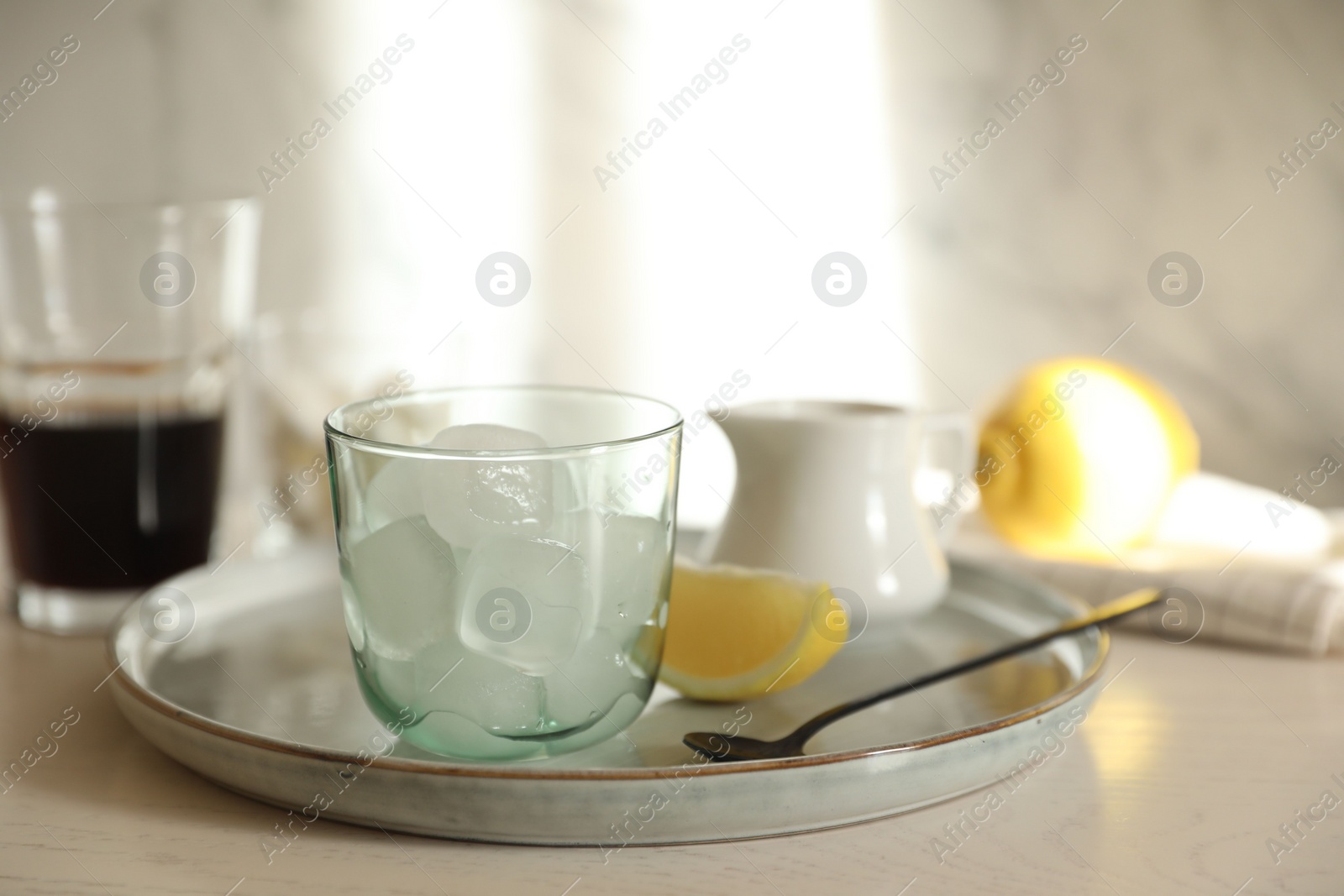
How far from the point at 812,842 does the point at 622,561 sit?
0.14 metres

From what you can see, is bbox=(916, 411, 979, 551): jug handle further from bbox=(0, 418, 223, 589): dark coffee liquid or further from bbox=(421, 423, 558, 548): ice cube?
bbox=(0, 418, 223, 589): dark coffee liquid

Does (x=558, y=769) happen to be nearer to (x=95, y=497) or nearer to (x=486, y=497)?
A: (x=486, y=497)

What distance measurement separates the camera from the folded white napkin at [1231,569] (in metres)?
0.76

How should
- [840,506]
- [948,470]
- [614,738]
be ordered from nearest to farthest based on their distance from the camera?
[614,738]
[840,506]
[948,470]

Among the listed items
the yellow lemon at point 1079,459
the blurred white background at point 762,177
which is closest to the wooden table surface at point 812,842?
the yellow lemon at point 1079,459

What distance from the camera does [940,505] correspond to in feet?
3.26

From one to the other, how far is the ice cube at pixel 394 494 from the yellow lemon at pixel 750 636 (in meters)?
0.17

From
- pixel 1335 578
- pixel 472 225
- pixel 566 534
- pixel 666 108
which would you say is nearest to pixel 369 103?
pixel 472 225

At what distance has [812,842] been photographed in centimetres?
48

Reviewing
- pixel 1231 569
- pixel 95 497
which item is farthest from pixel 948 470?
pixel 95 497

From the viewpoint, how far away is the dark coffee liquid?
2.57 feet

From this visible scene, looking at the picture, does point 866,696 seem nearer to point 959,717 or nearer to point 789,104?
point 959,717

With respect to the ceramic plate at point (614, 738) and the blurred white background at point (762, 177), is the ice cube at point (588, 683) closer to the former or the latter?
the ceramic plate at point (614, 738)

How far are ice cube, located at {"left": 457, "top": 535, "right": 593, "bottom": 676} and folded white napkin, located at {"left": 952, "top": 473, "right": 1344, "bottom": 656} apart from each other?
0.42 metres
